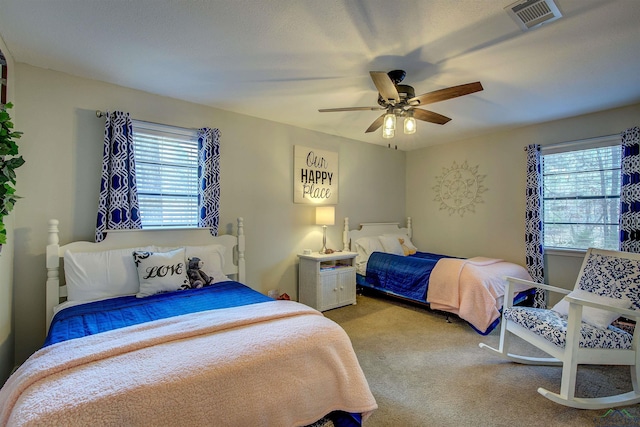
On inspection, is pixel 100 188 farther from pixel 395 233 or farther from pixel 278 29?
pixel 395 233

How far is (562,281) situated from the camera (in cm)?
364

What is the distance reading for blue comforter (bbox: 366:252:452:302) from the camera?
11.9 feet

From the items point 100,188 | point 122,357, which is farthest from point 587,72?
point 100,188

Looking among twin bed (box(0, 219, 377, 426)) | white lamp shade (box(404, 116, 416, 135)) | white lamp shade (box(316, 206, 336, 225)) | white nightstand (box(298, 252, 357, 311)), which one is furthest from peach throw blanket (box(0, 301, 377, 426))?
white lamp shade (box(316, 206, 336, 225))

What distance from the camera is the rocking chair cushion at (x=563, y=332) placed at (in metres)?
2.00

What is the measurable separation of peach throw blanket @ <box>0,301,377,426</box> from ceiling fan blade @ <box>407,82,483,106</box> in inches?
73.7

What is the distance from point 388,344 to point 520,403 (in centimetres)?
111

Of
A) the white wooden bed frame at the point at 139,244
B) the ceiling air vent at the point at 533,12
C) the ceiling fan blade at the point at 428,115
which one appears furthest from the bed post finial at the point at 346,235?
the ceiling air vent at the point at 533,12

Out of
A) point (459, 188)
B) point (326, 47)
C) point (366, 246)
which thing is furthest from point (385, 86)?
point (459, 188)

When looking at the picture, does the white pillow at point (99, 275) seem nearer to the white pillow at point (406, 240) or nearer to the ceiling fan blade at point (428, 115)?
the ceiling fan blade at point (428, 115)

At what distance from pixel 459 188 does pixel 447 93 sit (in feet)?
9.32

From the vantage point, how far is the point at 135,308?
207 cm

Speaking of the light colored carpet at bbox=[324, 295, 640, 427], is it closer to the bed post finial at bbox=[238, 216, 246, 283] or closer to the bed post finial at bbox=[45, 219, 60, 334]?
the bed post finial at bbox=[238, 216, 246, 283]

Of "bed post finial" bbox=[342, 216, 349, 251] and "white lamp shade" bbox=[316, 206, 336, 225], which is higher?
"white lamp shade" bbox=[316, 206, 336, 225]
